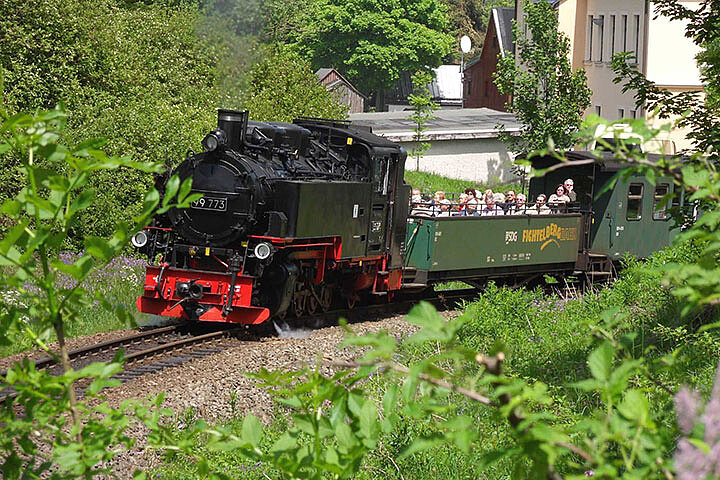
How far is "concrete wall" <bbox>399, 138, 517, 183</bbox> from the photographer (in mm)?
39562

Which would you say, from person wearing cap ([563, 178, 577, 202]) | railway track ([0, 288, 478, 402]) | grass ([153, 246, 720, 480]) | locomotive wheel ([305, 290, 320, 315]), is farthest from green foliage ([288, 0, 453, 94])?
grass ([153, 246, 720, 480])

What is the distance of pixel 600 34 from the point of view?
34094mm

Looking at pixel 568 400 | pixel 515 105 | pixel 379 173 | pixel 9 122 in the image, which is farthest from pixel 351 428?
pixel 515 105

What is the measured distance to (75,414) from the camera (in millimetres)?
3215

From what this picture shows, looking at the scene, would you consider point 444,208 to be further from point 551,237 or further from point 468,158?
point 468,158

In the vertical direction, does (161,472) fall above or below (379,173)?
below

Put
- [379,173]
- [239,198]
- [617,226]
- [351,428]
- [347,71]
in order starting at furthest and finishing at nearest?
[347,71]
[617,226]
[379,173]
[239,198]
[351,428]

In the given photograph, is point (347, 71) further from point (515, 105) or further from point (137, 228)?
point (137, 228)

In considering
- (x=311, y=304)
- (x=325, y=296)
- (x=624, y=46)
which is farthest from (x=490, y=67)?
(x=311, y=304)

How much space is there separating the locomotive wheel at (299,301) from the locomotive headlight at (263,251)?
1.20 m

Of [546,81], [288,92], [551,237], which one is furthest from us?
[288,92]

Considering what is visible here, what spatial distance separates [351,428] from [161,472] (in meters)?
5.08

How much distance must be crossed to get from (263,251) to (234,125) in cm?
208

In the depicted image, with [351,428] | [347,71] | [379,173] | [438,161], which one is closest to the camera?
[351,428]
